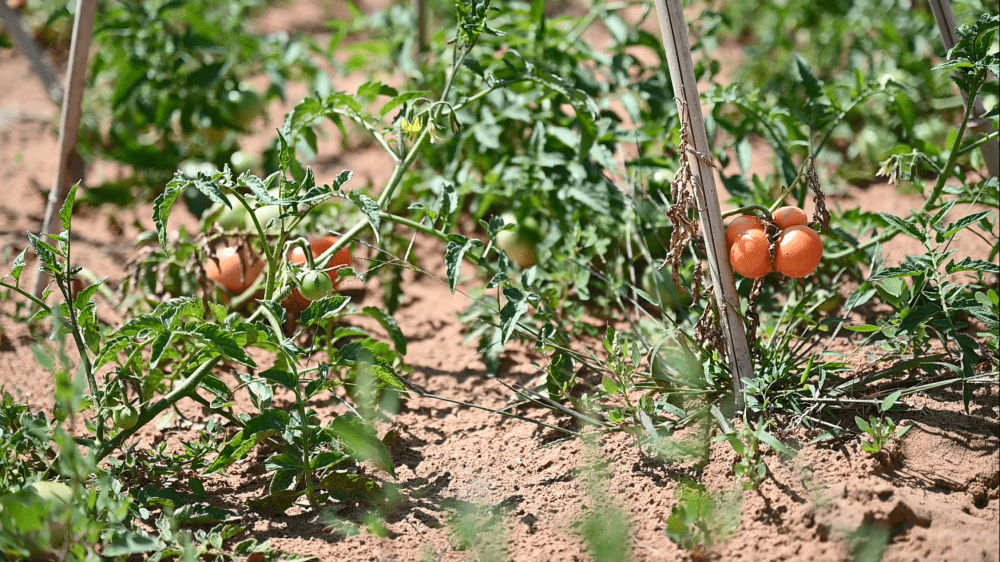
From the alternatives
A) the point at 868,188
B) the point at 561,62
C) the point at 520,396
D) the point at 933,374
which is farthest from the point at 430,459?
the point at 868,188

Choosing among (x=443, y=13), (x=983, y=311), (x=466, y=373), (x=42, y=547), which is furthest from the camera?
(x=443, y=13)

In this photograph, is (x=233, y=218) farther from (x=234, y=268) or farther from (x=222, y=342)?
(x=222, y=342)

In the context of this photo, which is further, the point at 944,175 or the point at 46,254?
the point at 944,175

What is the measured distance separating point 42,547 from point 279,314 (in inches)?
24.2

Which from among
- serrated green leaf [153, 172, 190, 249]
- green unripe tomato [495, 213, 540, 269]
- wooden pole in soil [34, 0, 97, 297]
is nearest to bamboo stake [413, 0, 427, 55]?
green unripe tomato [495, 213, 540, 269]

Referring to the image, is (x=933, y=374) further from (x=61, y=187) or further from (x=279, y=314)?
(x=61, y=187)

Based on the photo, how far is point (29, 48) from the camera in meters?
2.96

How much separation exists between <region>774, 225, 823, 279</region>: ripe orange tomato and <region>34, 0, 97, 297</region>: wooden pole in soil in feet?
6.55

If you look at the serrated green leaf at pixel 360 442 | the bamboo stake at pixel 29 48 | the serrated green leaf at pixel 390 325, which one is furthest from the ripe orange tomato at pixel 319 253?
the bamboo stake at pixel 29 48

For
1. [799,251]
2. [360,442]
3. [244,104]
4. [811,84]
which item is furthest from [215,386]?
[811,84]

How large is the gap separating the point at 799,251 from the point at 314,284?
1018 millimetres

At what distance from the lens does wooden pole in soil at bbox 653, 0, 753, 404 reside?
1.61 metres

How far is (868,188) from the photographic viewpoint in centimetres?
299

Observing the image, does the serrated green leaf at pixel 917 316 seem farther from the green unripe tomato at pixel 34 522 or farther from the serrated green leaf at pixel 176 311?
the green unripe tomato at pixel 34 522
